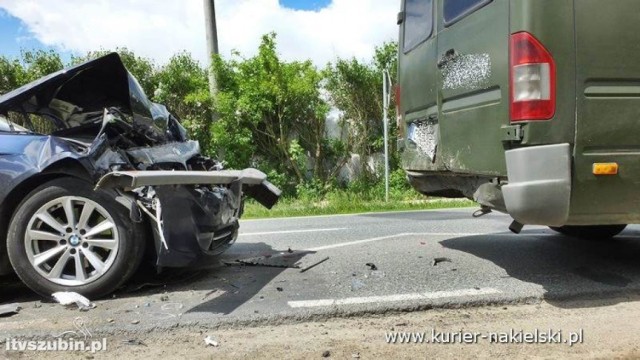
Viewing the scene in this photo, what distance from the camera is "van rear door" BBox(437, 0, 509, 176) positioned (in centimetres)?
335

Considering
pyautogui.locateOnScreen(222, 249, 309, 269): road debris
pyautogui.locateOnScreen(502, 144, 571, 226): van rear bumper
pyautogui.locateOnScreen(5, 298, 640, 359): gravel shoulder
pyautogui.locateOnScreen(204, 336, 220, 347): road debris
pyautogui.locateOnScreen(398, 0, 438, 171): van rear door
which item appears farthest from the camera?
pyautogui.locateOnScreen(222, 249, 309, 269): road debris

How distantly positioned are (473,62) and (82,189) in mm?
2929

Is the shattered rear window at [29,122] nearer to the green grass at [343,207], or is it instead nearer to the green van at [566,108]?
the green van at [566,108]

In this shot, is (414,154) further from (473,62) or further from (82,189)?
(82,189)

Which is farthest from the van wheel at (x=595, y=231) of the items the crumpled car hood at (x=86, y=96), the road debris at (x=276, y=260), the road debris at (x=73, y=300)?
the road debris at (x=73, y=300)

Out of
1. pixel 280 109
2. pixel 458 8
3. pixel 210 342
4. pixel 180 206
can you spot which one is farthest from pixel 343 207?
pixel 210 342

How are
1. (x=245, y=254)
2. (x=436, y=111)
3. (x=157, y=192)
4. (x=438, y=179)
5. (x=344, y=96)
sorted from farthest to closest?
(x=344, y=96) → (x=245, y=254) → (x=438, y=179) → (x=436, y=111) → (x=157, y=192)

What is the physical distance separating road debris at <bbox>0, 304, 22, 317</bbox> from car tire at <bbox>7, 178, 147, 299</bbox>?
6.4 inches

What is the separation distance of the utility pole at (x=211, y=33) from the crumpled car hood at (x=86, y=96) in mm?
8315

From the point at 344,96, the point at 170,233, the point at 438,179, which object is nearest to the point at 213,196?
the point at 170,233

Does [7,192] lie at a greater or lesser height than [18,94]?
lesser

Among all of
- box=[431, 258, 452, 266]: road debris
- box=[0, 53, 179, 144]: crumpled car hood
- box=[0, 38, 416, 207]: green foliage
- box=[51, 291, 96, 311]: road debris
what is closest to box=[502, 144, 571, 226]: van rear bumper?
box=[431, 258, 452, 266]: road debris

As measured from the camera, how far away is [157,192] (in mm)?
3518

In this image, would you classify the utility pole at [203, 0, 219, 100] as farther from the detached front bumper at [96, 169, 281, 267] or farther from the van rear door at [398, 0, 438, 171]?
the detached front bumper at [96, 169, 281, 267]
